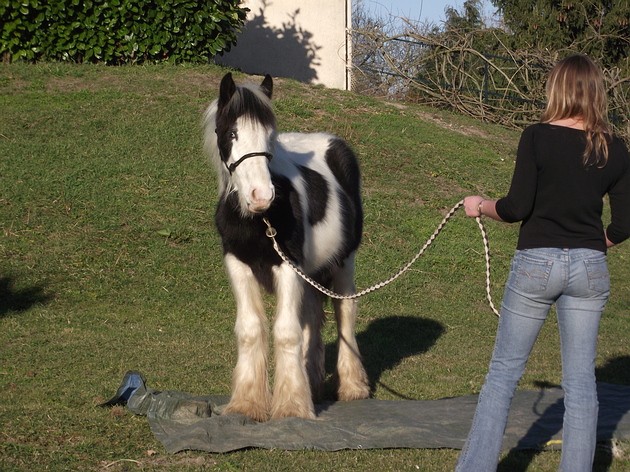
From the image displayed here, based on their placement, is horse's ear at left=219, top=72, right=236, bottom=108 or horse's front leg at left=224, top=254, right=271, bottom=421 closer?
horse's ear at left=219, top=72, right=236, bottom=108

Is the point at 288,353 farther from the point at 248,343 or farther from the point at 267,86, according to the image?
the point at 267,86

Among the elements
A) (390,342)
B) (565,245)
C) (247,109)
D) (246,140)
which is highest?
(247,109)

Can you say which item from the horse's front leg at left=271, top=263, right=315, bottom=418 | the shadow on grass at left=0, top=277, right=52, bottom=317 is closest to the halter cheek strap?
the horse's front leg at left=271, top=263, right=315, bottom=418

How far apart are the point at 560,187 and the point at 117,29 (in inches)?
464

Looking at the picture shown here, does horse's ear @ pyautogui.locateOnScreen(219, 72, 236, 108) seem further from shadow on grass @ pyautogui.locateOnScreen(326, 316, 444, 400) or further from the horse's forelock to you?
shadow on grass @ pyautogui.locateOnScreen(326, 316, 444, 400)

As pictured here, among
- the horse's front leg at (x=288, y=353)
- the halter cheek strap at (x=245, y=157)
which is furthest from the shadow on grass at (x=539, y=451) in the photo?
the halter cheek strap at (x=245, y=157)

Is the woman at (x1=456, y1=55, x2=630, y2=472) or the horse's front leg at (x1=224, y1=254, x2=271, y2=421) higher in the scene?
the woman at (x1=456, y1=55, x2=630, y2=472)

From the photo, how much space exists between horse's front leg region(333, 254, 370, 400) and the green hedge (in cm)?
844

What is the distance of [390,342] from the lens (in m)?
9.08

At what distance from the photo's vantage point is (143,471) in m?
5.06

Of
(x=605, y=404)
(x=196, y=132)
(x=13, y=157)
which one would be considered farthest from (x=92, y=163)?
(x=605, y=404)

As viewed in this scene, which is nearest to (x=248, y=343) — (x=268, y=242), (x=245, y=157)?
(x=268, y=242)

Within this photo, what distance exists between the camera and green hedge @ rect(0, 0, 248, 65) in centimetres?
1440

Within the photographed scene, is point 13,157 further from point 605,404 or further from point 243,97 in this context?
point 605,404
